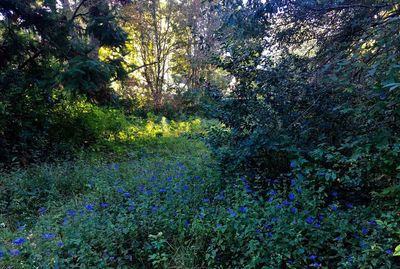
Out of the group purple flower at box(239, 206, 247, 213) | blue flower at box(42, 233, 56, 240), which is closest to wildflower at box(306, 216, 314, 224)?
purple flower at box(239, 206, 247, 213)

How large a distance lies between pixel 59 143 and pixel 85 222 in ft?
16.3

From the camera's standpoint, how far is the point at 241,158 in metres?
3.82

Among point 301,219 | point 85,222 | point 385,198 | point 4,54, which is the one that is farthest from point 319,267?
point 4,54

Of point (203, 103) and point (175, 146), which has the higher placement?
point (203, 103)

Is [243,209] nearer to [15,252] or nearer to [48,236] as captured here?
[48,236]

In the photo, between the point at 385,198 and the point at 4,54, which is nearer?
the point at 385,198

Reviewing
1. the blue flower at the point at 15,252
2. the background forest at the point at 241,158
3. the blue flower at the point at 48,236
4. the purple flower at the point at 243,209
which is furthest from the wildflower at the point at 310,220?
the blue flower at the point at 15,252

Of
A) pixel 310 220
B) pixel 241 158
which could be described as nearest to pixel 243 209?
pixel 310 220

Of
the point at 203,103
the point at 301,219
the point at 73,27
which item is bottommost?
the point at 301,219

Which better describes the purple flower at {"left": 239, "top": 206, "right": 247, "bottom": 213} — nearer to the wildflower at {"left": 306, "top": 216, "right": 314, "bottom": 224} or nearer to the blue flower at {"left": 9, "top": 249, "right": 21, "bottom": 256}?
the wildflower at {"left": 306, "top": 216, "right": 314, "bottom": 224}

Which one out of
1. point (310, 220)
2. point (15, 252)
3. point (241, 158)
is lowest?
point (15, 252)

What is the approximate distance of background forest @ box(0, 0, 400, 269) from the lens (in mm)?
2553

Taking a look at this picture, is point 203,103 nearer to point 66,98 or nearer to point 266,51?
point 266,51

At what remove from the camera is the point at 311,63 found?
4105 mm
